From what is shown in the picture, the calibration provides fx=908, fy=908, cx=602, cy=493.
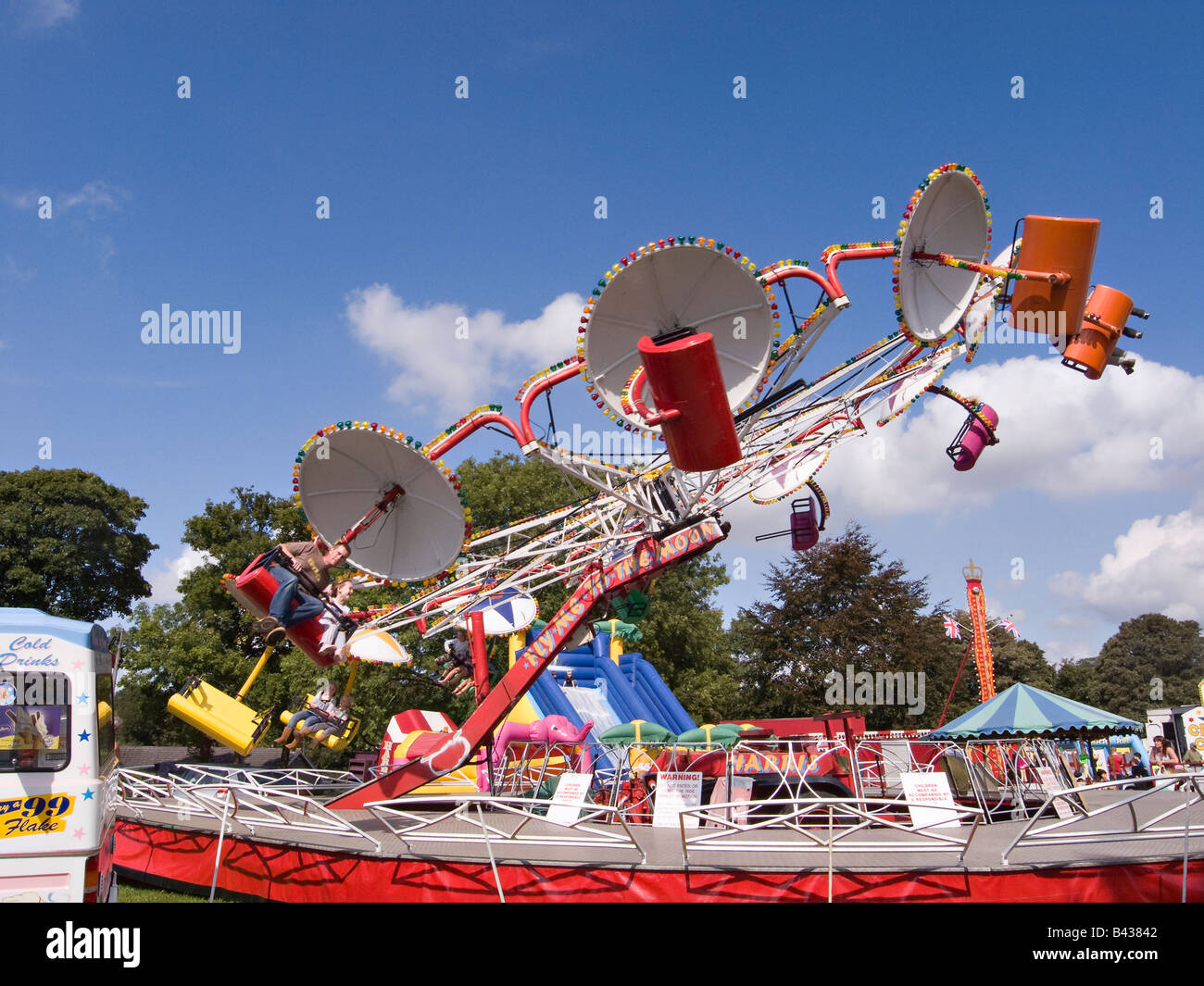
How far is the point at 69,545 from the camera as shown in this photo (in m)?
34.0

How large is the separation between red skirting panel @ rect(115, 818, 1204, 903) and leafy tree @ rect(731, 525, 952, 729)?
2828 cm

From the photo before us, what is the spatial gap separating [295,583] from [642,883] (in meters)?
7.84

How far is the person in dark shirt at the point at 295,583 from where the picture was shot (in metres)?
13.9

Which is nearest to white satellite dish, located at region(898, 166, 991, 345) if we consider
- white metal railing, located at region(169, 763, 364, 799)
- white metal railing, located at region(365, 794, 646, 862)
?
white metal railing, located at region(365, 794, 646, 862)

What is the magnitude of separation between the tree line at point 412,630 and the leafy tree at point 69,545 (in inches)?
2.0

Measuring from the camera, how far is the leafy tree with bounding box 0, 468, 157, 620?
32.9 m

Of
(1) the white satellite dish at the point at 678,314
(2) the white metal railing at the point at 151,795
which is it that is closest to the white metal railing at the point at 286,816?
(2) the white metal railing at the point at 151,795

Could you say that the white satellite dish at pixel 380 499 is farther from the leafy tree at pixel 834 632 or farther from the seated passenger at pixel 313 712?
the leafy tree at pixel 834 632

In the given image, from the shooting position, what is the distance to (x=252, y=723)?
15156mm

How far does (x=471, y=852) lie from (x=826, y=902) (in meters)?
3.73

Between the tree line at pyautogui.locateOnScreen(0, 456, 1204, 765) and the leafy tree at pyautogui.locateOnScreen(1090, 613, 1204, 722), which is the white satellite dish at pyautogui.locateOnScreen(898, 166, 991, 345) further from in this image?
the leafy tree at pyautogui.locateOnScreen(1090, 613, 1204, 722)

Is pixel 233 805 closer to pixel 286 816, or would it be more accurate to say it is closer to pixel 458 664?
pixel 286 816
